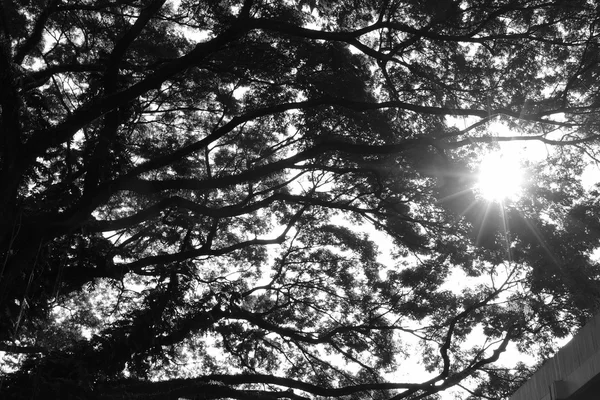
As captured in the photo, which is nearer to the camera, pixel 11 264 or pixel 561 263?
pixel 11 264

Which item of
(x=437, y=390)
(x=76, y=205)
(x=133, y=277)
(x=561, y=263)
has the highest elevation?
(x=133, y=277)

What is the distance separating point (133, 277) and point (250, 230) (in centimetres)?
230

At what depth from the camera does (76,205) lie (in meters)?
7.64

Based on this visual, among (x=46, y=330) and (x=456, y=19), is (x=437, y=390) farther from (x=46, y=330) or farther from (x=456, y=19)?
(x=46, y=330)

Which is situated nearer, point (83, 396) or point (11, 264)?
point (83, 396)

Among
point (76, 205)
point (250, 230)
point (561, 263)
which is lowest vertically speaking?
point (76, 205)

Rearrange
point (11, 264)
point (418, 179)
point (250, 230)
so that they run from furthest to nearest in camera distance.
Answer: point (250, 230), point (418, 179), point (11, 264)

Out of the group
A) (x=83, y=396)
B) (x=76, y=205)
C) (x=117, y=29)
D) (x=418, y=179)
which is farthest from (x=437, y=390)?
(x=117, y=29)

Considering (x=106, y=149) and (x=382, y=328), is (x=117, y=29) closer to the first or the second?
(x=106, y=149)

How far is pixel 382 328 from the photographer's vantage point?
36.9 feet

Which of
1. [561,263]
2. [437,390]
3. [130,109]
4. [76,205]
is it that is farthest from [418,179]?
[76,205]

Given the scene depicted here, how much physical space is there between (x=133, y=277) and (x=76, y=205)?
5201mm

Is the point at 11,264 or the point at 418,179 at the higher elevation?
the point at 418,179

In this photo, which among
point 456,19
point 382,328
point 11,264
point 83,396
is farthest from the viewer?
point 382,328
